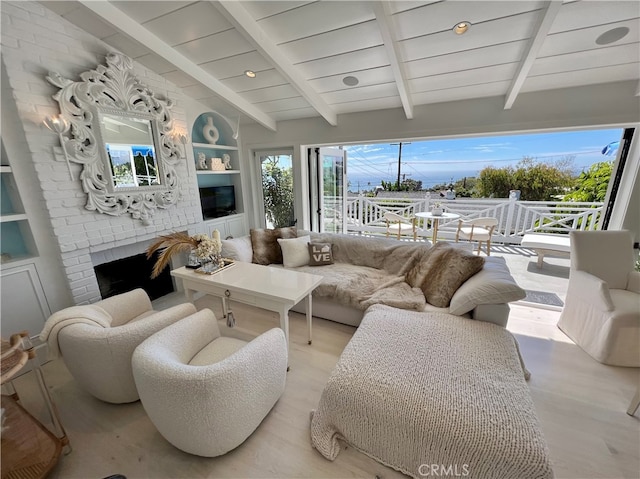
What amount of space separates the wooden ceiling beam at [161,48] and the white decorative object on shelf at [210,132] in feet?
2.37

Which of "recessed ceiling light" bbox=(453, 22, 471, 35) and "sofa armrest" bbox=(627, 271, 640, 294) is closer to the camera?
"recessed ceiling light" bbox=(453, 22, 471, 35)

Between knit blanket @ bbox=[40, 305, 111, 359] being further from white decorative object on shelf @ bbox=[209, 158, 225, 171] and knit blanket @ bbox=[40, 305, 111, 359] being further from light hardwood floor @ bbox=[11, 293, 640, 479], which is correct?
white decorative object on shelf @ bbox=[209, 158, 225, 171]

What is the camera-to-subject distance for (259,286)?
202 centimetres

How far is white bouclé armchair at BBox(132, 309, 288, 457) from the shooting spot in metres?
1.17

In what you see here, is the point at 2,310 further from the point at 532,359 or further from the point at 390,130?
the point at 532,359

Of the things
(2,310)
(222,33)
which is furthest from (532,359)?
(2,310)

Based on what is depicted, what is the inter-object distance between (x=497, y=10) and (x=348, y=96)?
1514 millimetres

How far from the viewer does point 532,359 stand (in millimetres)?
2113

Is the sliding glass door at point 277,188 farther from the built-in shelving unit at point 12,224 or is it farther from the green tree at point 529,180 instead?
the green tree at point 529,180

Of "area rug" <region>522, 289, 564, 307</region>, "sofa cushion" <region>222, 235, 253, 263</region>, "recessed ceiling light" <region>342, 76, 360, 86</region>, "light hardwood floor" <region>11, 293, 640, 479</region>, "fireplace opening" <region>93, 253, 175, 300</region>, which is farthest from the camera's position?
"area rug" <region>522, 289, 564, 307</region>

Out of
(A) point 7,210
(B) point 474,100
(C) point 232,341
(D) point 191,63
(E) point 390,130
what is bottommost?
(C) point 232,341

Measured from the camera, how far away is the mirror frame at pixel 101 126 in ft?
6.99

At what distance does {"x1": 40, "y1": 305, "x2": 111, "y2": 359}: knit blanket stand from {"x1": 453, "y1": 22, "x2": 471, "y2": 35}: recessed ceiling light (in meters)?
3.15

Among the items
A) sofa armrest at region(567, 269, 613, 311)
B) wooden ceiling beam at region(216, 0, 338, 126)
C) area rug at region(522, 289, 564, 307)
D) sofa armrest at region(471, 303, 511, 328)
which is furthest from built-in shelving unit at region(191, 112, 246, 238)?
sofa armrest at region(567, 269, 613, 311)
